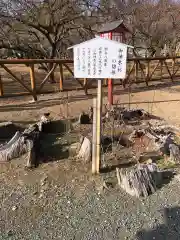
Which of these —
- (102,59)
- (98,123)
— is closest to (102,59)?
(102,59)

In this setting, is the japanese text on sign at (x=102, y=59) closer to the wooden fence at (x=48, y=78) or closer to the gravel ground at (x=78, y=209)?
the gravel ground at (x=78, y=209)

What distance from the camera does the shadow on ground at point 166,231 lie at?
2.73 m

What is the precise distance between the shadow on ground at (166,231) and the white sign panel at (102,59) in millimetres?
1606

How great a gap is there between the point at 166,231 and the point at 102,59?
197 centimetres

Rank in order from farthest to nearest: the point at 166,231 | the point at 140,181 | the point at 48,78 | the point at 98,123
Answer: the point at 48,78
the point at 98,123
the point at 140,181
the point at 166,231

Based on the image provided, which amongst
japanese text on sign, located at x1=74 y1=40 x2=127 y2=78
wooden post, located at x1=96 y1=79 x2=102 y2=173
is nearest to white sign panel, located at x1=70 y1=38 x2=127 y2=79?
japanese text on sign, located at x1=74 y1=40 x2=127 y2=78

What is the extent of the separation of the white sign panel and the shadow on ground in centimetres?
161

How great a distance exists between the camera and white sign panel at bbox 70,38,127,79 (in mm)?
3408

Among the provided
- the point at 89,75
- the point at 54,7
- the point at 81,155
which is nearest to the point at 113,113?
the point at 81,155

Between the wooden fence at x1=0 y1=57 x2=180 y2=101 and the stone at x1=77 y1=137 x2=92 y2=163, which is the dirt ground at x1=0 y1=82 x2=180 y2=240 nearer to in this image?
the stone at x1=77 y1=137 x2=92 y2=163

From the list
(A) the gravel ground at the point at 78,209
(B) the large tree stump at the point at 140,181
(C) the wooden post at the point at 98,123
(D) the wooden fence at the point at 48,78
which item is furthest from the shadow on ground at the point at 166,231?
(D) the wooden fence at the point at 48,78

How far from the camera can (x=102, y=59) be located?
347cm

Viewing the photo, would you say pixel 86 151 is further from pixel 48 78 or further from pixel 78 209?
pixel 48 78

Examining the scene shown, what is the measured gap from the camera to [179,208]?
3.15m
